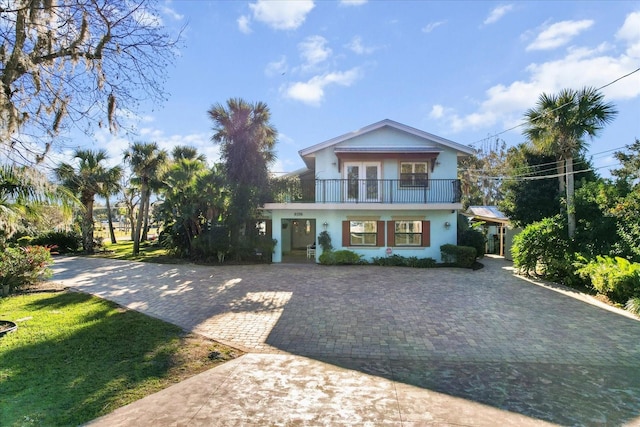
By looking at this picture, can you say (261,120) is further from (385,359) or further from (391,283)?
(385,359)

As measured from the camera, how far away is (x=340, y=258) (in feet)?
52.2

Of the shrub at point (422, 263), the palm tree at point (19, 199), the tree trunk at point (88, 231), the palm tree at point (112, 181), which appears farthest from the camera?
the palm tree at point (112, 181)

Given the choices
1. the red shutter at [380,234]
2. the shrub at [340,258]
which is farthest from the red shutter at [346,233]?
the red shutter at [380,234]

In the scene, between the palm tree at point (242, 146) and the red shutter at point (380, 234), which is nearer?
the palm tree at point (242, 146)

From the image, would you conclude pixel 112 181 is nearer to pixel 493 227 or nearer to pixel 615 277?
pixel 615 277

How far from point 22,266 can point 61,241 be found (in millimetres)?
14848

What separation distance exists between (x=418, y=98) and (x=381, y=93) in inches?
73.5

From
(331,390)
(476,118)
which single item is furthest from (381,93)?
(476,118)

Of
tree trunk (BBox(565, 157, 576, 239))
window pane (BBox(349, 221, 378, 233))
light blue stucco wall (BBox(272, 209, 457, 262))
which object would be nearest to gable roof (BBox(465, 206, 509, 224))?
light blue stucco wall (BBox(272, 209, 457, 262))

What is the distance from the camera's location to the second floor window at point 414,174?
1678 cm

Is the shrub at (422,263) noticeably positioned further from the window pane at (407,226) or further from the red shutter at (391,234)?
the window pane at (407,226)

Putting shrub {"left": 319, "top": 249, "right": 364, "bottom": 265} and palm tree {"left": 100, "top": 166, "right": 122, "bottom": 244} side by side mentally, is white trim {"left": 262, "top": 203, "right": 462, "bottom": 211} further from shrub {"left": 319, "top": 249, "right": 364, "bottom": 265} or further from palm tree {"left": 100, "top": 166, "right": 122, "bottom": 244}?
palm tree {"left": 100, "top": 166, "right": 122, "bottom": 244}

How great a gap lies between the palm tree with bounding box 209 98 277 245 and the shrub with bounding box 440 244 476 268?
957cm

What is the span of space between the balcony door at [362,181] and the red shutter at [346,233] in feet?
4.12
